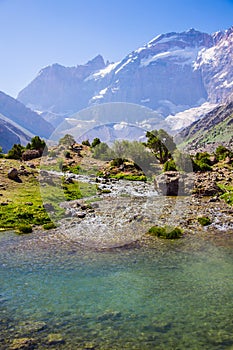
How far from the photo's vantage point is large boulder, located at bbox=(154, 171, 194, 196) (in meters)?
57.7

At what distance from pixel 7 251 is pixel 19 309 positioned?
11201 mm

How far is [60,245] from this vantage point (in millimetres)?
31328

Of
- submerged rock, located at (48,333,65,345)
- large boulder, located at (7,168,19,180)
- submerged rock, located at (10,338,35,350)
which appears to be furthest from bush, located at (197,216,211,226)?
large boulder, located at (7,168,19,180)

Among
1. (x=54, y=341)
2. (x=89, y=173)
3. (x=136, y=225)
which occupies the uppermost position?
(x=89, y=173)

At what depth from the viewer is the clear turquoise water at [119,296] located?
16.1 metres

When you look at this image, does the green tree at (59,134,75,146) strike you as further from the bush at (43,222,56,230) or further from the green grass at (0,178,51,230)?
the bush at (43,222,56,230)

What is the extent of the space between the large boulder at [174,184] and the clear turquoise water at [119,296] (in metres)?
26.5

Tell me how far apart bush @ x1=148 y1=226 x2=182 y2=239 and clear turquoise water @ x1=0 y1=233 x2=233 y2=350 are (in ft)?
8.91

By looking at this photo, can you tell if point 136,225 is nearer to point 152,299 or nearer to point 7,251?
point 7,251

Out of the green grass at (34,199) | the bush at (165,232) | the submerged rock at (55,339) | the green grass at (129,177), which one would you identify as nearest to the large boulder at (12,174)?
the green grass at (34,199)

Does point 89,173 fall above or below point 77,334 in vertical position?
above

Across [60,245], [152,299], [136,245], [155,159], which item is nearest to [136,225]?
[136,245]

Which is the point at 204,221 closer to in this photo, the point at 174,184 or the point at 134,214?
the point at 134,214

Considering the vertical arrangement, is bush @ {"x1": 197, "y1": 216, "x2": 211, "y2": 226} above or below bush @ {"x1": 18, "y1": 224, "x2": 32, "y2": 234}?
above
